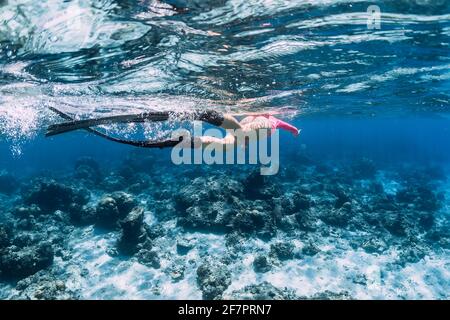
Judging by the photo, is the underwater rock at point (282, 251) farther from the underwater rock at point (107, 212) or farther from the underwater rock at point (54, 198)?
the underwater rock at point (54, 198)

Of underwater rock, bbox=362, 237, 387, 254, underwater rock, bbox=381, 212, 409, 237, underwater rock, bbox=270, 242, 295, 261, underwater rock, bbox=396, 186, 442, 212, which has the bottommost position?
underwater rock, bbox=396, 186, 442, 212

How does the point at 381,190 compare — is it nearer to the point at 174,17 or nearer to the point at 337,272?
the point at 337,272

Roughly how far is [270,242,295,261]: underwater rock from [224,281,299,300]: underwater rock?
→ 2.30 metres

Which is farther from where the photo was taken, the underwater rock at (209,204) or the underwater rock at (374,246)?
the underwater rock at (209,204)

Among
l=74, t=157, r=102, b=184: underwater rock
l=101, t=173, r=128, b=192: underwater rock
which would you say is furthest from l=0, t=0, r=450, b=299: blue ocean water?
l=74, t=157, r=102, b=184: underwater rock

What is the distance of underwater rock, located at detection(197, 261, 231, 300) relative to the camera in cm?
1121

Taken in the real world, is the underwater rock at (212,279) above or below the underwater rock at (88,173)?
above

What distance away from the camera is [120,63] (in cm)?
1085

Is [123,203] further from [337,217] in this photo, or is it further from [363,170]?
[363,170]

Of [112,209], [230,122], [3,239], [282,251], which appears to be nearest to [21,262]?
[3,239]

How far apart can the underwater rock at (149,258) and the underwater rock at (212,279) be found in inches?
89.1

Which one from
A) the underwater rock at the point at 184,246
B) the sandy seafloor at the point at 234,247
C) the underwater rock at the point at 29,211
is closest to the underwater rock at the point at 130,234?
the sandy seafloor at the point at 234,247

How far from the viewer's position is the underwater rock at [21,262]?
41.2 ft

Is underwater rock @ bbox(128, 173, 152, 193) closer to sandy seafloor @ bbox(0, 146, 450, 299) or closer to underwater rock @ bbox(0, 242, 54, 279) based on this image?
sandy seafloor @ bbox(0, 146, 450, 299)
